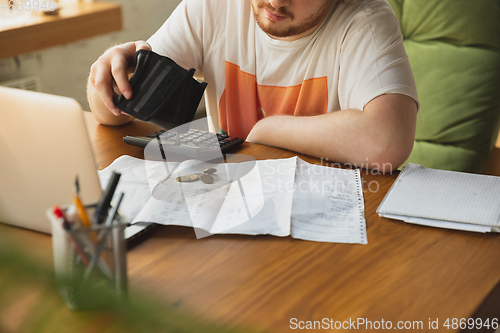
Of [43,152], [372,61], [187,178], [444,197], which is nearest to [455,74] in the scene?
[372,61]

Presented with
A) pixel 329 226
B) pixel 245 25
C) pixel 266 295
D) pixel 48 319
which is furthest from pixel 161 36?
pixel 48 319

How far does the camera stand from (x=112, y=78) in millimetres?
960

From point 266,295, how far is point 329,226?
7.3 inches

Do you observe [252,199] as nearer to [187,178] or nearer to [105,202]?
[187,178]

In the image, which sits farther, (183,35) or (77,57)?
(77,57)

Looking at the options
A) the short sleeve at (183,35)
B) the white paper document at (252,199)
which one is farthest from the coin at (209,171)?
the short sleeve at (183,35)

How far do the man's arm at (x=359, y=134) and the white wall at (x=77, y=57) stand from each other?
5.45 feet

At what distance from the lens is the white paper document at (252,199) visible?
65 cm

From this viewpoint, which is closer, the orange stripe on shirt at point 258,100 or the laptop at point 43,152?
the laptop at point 43,152

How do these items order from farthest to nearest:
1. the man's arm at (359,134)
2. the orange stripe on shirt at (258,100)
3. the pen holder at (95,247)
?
1. the orange stripe on shirt at (258,100)
2. the man's arm at (359,134)
3. the pen holder at (95,247)

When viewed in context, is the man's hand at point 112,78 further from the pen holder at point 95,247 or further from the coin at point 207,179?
the pen holder at point 95,247

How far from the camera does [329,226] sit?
66cm

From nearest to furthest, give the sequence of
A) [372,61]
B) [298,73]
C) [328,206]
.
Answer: [328,206]
[372,61]
[298,73]

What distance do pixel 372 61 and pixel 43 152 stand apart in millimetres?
770
